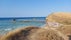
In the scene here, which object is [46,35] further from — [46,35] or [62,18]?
[62,18]

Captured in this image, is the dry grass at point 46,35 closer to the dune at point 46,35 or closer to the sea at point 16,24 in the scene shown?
the dune at point 46,35

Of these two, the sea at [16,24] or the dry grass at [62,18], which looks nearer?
the dry grass at [62,18]

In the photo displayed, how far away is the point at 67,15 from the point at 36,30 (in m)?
6.42

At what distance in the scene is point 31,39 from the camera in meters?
3.68

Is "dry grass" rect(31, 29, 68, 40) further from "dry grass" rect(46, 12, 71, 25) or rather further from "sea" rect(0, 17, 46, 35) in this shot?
"dry grass" rect(46, 12, 71, 25)

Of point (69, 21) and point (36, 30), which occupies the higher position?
point (36, 30)

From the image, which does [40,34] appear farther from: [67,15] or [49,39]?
[67,15]

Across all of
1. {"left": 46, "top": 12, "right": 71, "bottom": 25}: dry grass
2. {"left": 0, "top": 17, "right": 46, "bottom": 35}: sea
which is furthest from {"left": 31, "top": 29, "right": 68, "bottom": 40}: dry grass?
{"left": 46, "top": 12, "right": 71, "bottom": 25}: dry grass

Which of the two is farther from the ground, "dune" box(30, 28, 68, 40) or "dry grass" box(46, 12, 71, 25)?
"dune" box(30, 28, 68, 40)

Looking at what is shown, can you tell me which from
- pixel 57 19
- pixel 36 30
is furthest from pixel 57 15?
pixel 36 30

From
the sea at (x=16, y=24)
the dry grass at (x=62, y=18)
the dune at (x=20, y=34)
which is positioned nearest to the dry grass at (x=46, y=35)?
the dune at (x=20, y=34)

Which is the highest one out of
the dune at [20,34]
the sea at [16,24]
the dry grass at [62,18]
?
the dune at [20,34]

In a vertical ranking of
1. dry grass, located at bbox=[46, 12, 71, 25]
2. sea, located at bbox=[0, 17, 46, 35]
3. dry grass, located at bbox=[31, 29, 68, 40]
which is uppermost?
dry grass, located at bbox=[31, 29, 68, 40]

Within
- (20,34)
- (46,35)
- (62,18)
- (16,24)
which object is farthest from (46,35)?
(16,24)
